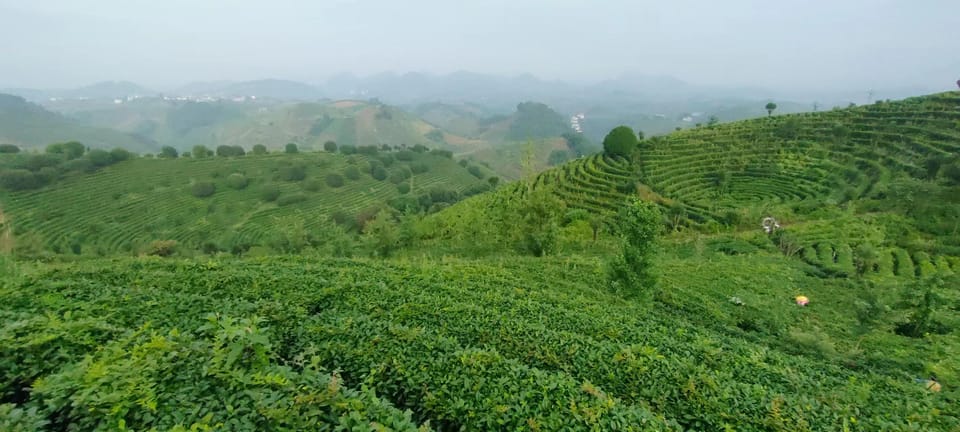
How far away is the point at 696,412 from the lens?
562 cm

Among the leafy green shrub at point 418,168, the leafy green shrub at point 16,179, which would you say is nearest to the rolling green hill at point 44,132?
the leafy green shrub at point 16,179

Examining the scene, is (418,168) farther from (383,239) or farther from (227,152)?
(383,239)

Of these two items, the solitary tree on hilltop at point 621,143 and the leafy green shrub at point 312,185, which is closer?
the solitary tree on hilltop at point 621,143

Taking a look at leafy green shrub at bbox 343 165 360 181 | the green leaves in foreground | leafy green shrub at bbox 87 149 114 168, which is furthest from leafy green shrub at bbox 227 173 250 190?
the green leaves in foreground

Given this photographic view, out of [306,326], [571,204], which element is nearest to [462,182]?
[571,204]

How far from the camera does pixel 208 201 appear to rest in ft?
236

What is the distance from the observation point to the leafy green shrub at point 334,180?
88.9 metres

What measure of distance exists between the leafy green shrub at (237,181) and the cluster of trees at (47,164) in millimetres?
23400

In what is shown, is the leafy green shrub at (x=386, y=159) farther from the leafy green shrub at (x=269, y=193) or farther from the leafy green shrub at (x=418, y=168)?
the leafy green shrub at (x=269, y=193)

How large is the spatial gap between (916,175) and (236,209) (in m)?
93.5

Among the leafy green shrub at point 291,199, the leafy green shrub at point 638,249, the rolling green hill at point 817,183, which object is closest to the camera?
the leafy green shrub at point 638,249

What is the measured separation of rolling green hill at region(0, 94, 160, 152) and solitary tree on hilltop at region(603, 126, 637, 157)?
673 ft

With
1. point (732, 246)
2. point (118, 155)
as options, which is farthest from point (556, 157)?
point (732, 246)

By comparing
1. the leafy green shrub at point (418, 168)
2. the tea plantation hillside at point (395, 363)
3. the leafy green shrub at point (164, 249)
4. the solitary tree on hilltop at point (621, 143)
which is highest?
the solitary tree on hilltop at point (621, 143)
